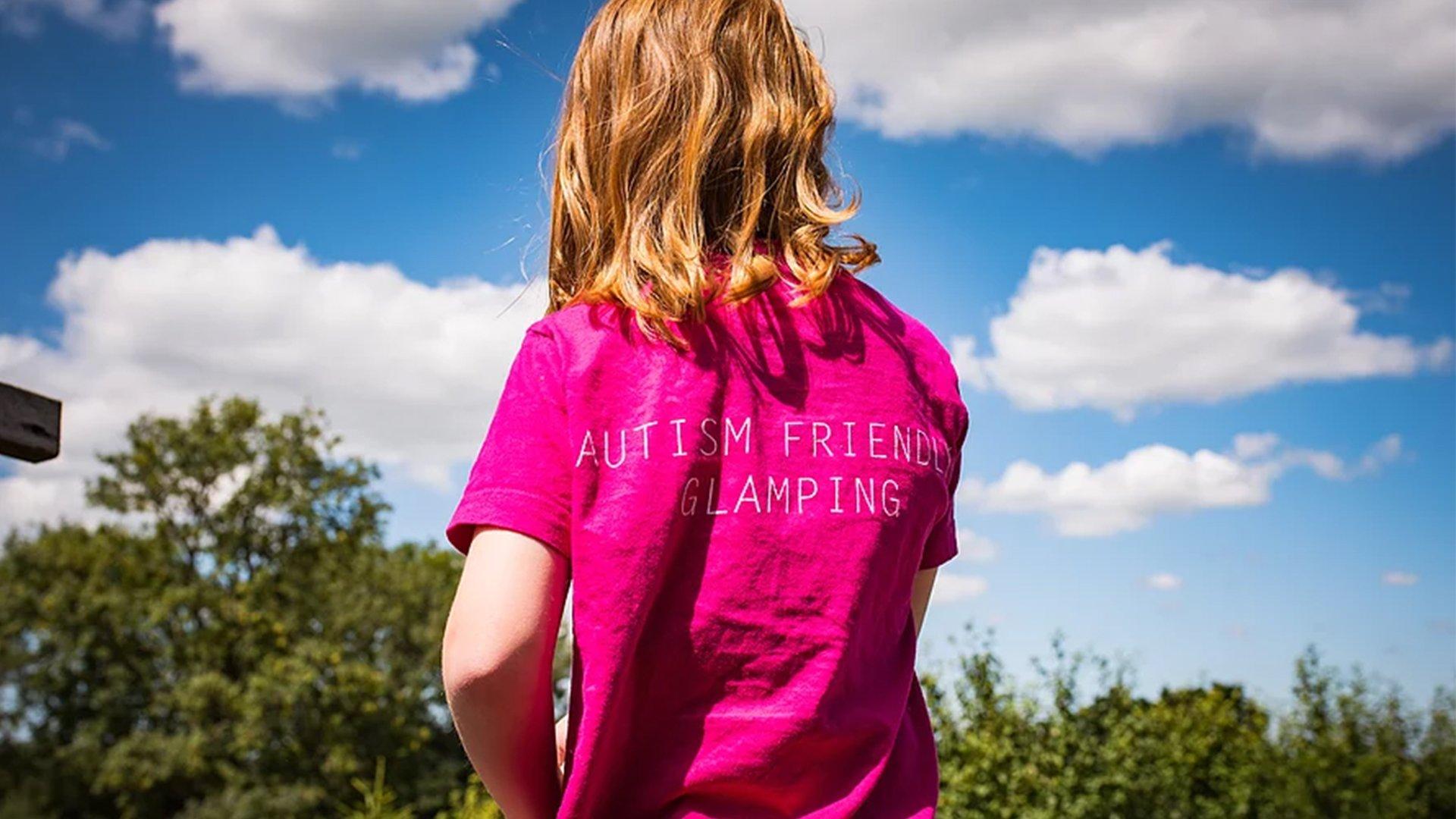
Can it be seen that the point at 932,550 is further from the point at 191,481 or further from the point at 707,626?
the point at 191,481

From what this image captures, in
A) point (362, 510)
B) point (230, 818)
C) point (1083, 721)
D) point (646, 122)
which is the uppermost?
point (362, 510)

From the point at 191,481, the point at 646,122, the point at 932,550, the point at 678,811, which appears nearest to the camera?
the point at 678,811

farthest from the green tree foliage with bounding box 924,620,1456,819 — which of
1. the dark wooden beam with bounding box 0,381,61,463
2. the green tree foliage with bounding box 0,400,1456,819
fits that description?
the green tree foliage with bounding box 0,400,1456,819

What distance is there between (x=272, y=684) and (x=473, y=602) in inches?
810

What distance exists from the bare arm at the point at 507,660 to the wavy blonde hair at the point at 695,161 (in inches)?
12.1

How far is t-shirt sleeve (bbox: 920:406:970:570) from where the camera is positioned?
1.52 metres

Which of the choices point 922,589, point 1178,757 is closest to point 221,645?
point 1178,757

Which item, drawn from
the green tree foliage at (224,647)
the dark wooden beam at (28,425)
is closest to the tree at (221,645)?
the green tree foliage at (224,647)

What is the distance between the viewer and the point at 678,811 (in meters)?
1.20

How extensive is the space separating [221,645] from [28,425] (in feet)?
63.3

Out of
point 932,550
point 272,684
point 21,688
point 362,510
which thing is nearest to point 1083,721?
point 932,550

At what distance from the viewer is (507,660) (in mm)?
1193

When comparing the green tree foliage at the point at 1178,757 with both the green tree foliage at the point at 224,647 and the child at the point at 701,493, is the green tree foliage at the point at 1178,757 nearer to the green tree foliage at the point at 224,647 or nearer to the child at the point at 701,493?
the child at the point at 701,493

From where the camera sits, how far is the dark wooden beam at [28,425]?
3.23 meters
